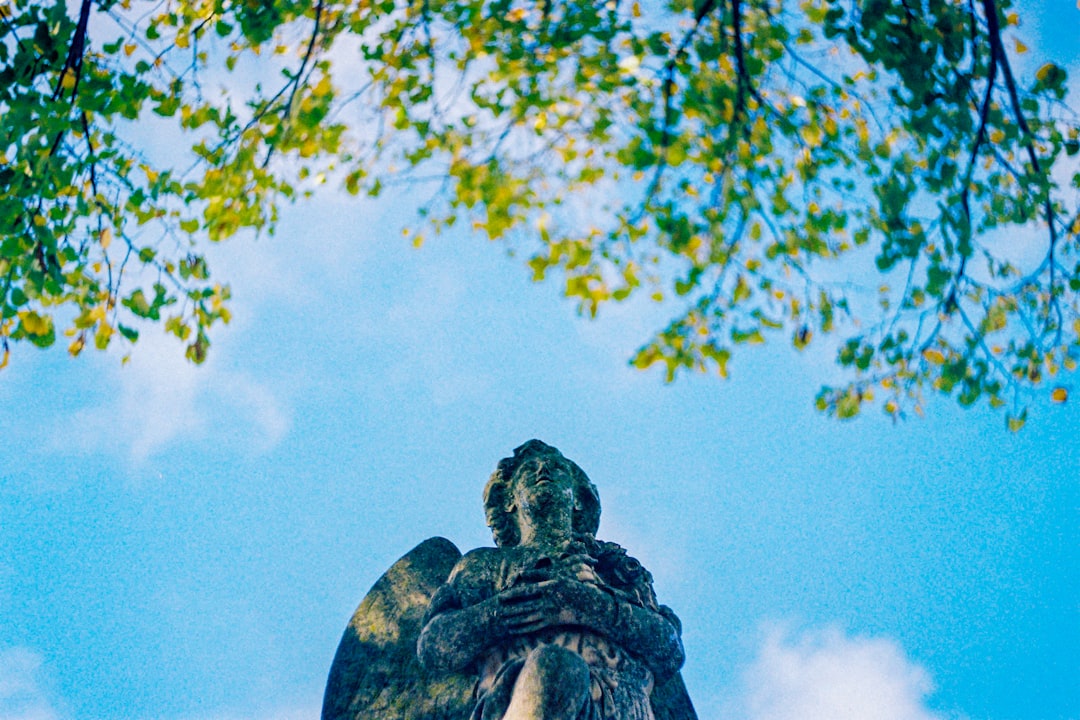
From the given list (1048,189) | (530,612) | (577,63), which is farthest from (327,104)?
(1048,189)

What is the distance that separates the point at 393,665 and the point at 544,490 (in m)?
1.66

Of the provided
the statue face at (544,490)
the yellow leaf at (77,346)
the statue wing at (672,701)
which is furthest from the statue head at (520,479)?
the yellow leaf at (77,346)

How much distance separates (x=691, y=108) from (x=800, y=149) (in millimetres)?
795

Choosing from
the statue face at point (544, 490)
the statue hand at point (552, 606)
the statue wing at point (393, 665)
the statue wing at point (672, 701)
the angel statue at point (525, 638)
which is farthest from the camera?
the statue face at point (544, 490)

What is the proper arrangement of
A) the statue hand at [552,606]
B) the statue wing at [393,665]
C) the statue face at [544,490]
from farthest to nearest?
the statue face at [544,490] → the statue wing at [393,665] → the statue hand at [552,606]

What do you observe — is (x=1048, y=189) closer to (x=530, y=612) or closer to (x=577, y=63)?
(x=577, y=63)

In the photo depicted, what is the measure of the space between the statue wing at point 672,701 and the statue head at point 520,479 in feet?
4.31

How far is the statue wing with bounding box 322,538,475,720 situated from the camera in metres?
6.73

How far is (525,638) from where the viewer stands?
21.1ft

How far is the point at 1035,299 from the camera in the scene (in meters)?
7.09

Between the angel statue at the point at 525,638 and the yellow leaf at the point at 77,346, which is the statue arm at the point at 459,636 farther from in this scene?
the yellow leaf at the point at 77,346

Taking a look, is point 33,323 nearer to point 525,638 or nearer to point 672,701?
point 525,638

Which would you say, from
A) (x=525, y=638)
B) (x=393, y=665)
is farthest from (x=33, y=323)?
(x=525, y=638)

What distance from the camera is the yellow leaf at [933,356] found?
6.91m
